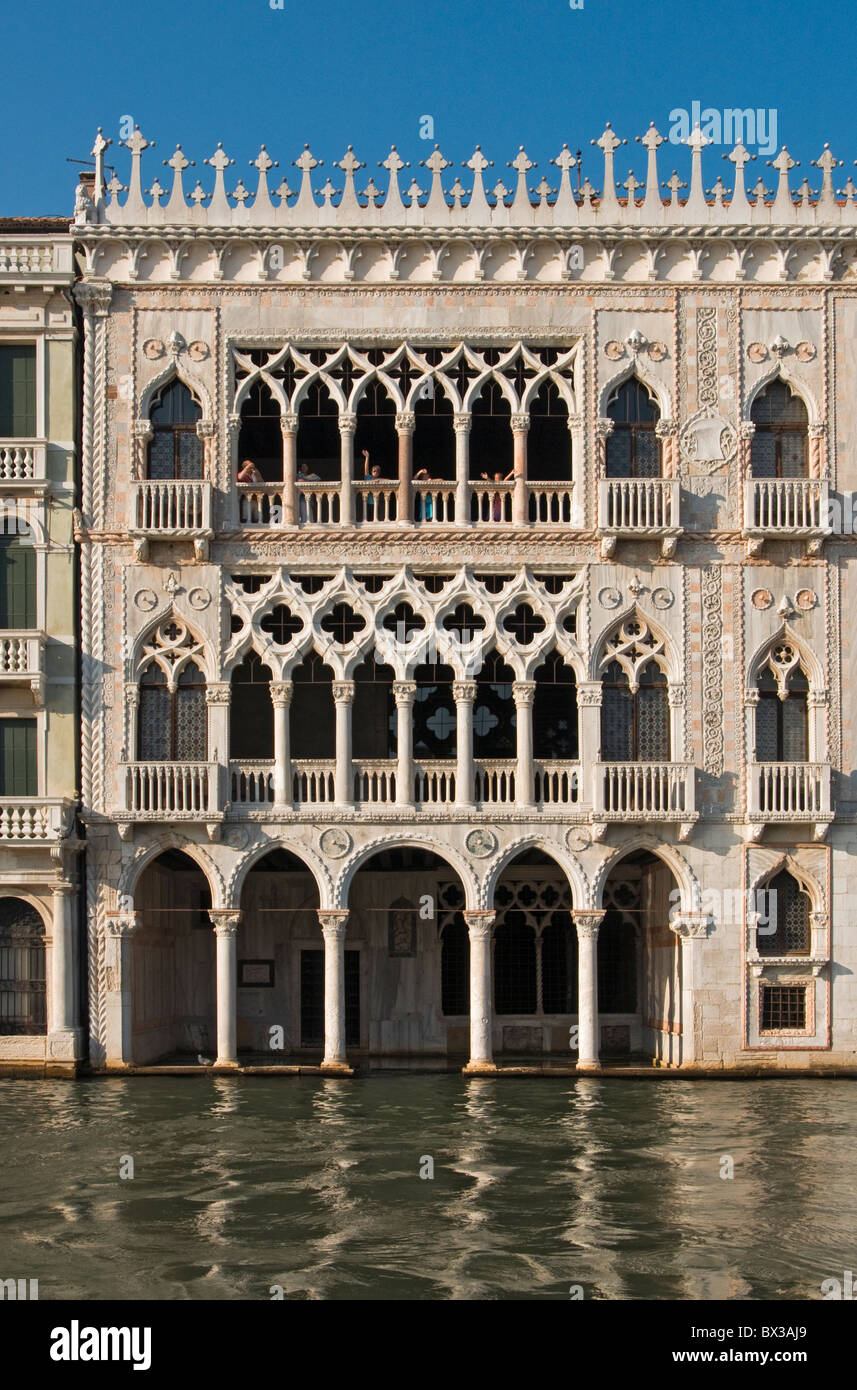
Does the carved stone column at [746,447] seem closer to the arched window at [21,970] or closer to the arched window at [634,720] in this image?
the arched window at [634,720]

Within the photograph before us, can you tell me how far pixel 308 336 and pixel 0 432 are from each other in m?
5.64

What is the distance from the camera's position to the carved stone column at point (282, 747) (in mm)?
31672

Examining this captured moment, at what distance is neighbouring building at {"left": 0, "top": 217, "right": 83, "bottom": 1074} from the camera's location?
102ft

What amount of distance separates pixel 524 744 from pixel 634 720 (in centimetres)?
197

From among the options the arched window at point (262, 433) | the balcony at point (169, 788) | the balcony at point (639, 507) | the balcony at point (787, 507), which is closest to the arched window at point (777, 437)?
the balcony at point (787, 507)

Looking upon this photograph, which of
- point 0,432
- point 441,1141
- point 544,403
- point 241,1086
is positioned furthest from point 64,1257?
point 544,403

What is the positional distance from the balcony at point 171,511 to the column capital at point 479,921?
25.7 feet

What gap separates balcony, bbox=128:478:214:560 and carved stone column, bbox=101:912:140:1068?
6.48 metres

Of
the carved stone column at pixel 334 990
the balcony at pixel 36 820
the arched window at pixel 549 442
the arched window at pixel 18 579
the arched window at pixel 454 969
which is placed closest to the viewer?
the balcony at pixel 36 820

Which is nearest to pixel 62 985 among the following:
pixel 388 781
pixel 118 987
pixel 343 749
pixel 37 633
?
pixel 118 987

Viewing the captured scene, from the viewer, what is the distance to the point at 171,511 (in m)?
31.5

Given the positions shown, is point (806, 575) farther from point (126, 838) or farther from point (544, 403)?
point (126, 838)

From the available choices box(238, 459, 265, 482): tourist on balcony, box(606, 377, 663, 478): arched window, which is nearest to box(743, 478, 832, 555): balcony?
box(606, 377, 663, 478): arched window

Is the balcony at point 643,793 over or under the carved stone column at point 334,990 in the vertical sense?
over
